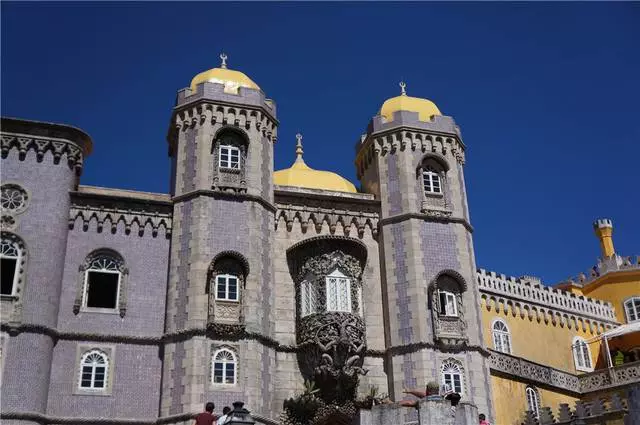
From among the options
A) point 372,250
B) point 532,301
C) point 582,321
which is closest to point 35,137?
point 372,250

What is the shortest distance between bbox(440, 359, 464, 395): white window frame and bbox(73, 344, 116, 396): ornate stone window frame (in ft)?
38.1

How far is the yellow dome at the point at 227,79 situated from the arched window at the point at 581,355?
68.1 feet

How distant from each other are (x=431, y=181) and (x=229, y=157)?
836 centimetres

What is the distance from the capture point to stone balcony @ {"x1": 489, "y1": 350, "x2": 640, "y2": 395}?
36.0 meters

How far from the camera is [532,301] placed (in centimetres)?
4075

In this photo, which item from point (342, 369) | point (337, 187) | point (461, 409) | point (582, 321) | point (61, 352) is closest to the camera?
point (461, 409)

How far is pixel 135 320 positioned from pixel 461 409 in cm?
1278

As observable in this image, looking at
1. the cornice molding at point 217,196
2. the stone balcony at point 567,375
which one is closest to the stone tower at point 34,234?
the cornice molding at point 217,196

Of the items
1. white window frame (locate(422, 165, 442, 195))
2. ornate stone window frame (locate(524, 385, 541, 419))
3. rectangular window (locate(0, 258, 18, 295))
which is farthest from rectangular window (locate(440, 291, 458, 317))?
rectangular window (locate(0, 258, 18, 295))

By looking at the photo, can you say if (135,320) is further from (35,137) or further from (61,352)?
(35,137)

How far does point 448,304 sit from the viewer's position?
32.0m

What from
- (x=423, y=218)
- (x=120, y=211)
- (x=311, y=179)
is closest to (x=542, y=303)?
(x=423, y=218)

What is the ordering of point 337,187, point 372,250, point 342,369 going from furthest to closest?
point 337,187, point 372,250, point 342,369

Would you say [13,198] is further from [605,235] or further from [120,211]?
[605,235]
